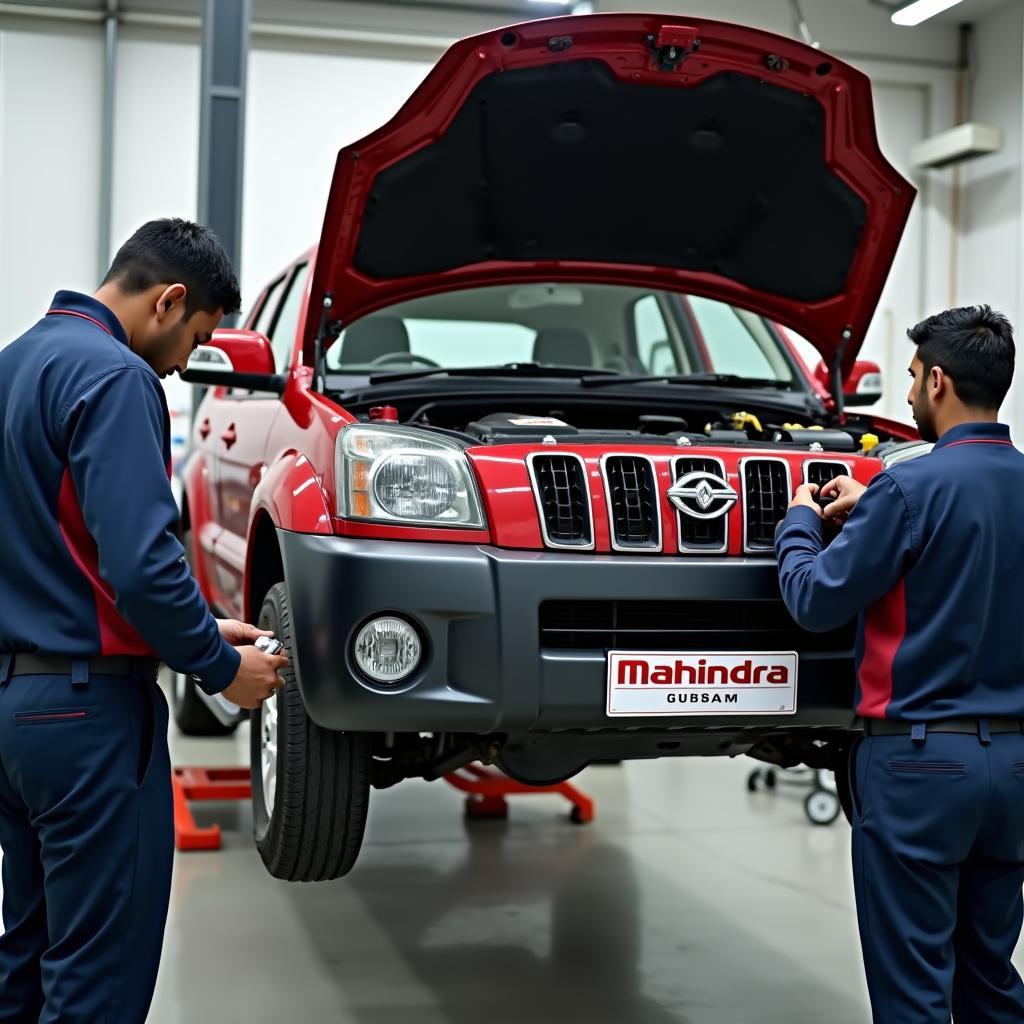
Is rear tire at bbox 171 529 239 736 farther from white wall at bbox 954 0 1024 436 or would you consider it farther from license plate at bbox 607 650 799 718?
white wall at bbox 954 0 1024 436

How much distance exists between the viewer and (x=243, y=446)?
3660 mm

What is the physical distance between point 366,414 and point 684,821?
224cm

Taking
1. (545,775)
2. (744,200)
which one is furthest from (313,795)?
(744,200)

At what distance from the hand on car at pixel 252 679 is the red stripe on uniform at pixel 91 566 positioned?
0.19 metres

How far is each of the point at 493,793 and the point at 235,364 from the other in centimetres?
191

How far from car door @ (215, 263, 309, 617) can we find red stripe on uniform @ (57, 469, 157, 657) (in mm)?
1370

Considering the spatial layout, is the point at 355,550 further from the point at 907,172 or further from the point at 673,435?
the point at 907,172

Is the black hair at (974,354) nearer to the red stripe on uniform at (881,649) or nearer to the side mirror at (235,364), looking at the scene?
the red stripe on uniform at (881,649)

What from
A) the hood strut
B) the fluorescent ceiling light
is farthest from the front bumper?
the fluorescent ceiling light

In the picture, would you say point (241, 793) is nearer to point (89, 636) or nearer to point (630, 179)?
point (630, 179)

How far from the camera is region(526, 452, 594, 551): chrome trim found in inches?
96.3

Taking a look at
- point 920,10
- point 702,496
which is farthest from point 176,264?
point 920,10

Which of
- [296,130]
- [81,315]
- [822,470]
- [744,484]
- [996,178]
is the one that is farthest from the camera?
[996,178]

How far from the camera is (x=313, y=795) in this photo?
260 cm
